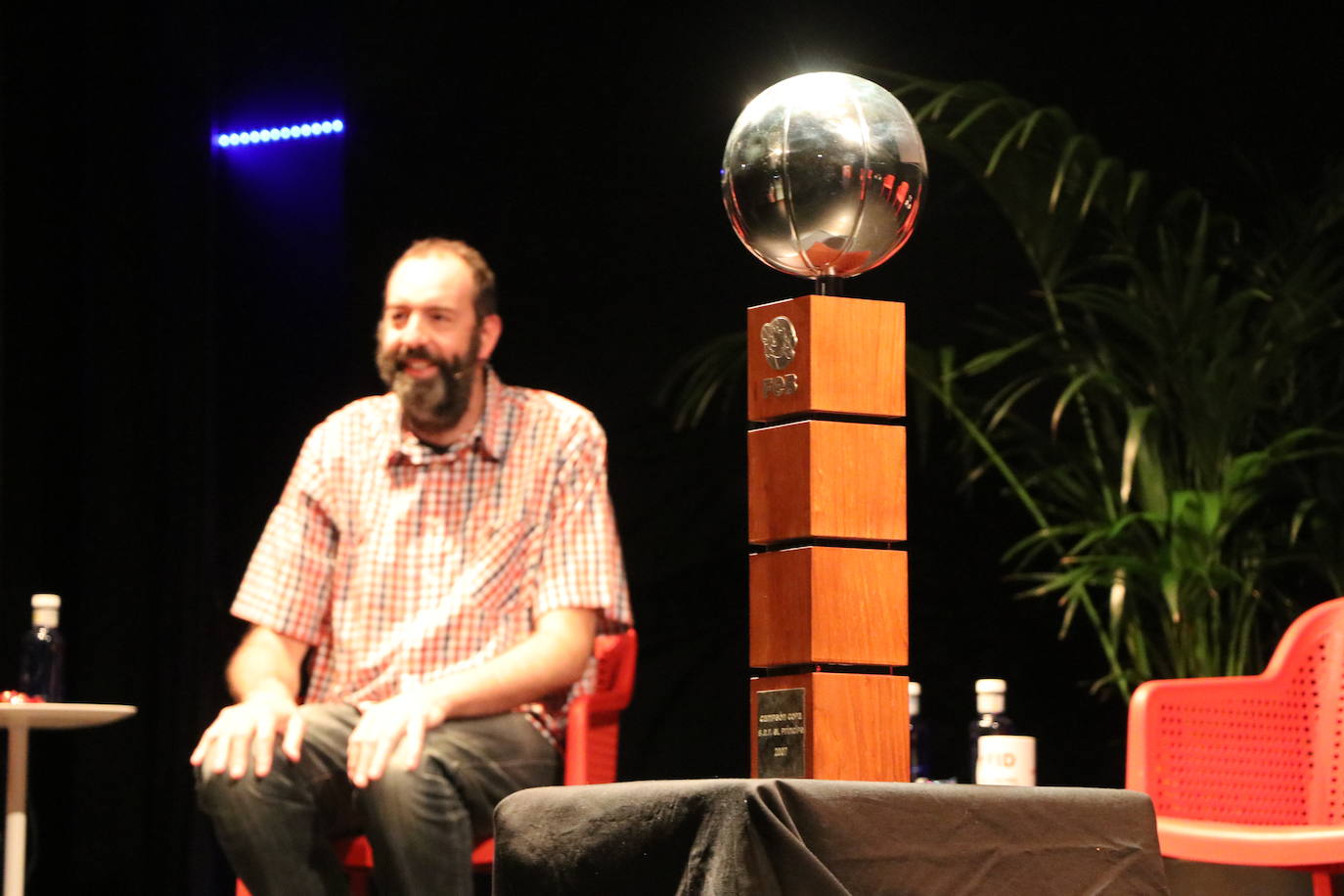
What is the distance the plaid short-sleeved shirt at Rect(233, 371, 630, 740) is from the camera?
3033 mm

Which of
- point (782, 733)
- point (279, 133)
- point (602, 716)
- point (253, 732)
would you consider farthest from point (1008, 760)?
point (279, 133)

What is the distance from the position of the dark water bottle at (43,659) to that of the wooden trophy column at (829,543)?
6.88 feet

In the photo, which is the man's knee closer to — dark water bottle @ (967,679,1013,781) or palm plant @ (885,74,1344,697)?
dark water bottle @ (967,679,1013,781)

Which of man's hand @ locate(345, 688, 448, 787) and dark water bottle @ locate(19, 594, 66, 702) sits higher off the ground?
dark water bottle @ locate(19, 594, 66, 702)

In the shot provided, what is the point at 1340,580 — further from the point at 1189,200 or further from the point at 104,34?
the point at 104,34

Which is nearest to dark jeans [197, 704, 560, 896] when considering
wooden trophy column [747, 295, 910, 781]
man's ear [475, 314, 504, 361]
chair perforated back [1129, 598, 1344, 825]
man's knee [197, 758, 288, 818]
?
man's knee [197, 758, 288, 818]

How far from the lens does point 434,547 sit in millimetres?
3105

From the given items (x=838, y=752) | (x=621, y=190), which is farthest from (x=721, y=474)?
(x=838, y=752)

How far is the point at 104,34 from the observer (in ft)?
14.1

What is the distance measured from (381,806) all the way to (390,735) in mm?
105

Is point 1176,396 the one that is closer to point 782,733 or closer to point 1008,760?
point 1008,760

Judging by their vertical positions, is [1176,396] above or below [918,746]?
above

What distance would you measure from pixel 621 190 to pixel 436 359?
1.11 metres

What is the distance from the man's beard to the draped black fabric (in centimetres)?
160
